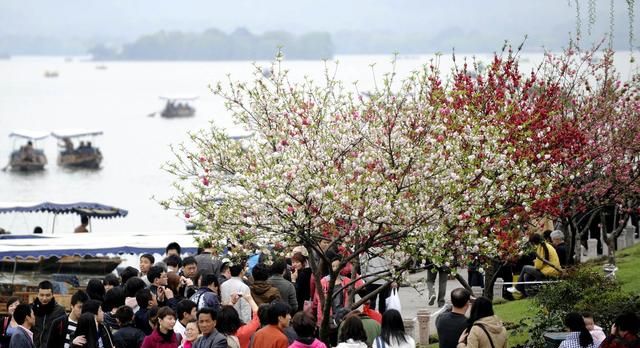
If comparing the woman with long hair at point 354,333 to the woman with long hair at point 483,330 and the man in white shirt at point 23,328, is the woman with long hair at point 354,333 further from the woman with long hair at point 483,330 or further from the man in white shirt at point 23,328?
the man in white shirt at point 23,328

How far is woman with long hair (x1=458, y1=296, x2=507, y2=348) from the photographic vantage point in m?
12.9

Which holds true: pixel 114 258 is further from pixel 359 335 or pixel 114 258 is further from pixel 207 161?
pixel 359 335

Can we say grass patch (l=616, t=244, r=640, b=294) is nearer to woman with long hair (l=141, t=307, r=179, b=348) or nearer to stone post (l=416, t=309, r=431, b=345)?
stone post (l=416, t=309, r=431, b=345)

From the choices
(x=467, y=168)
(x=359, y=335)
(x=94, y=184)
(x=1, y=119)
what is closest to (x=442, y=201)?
(x=467, y=168)

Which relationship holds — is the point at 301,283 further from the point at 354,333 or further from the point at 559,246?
the point at 559,246

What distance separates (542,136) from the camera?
20047mm

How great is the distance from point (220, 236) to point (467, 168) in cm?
319

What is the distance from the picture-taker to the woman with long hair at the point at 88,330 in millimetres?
14250

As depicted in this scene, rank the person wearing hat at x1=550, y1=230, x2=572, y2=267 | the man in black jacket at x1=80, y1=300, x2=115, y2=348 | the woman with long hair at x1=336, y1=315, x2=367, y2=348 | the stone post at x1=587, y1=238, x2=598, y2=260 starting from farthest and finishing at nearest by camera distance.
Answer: the stone post at x1=587, y1=238, x2=598, y2=260, the person wearing hat at x1=550, y1=230, x2=572, y2=267, the man in black jacket at x1=80, y1=300, x2=115, y2=348, the woman with long hair at x1=336, y1=315, x2=367, y2=348

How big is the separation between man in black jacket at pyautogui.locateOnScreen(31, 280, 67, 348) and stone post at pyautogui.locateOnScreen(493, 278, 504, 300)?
31.3 feet

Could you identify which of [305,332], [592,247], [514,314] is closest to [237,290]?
[305,332]

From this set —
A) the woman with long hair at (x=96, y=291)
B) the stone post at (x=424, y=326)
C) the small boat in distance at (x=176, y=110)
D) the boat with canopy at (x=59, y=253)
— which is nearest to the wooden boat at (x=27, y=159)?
the boat with canopy at (x=59, y=253)

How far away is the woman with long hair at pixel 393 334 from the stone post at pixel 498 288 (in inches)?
412

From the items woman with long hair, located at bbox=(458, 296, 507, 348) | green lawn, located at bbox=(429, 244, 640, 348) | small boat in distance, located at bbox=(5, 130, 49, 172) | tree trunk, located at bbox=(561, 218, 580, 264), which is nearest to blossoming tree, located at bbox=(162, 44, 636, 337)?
green lawn, located at bbox=(429, 244, 640, 348)
